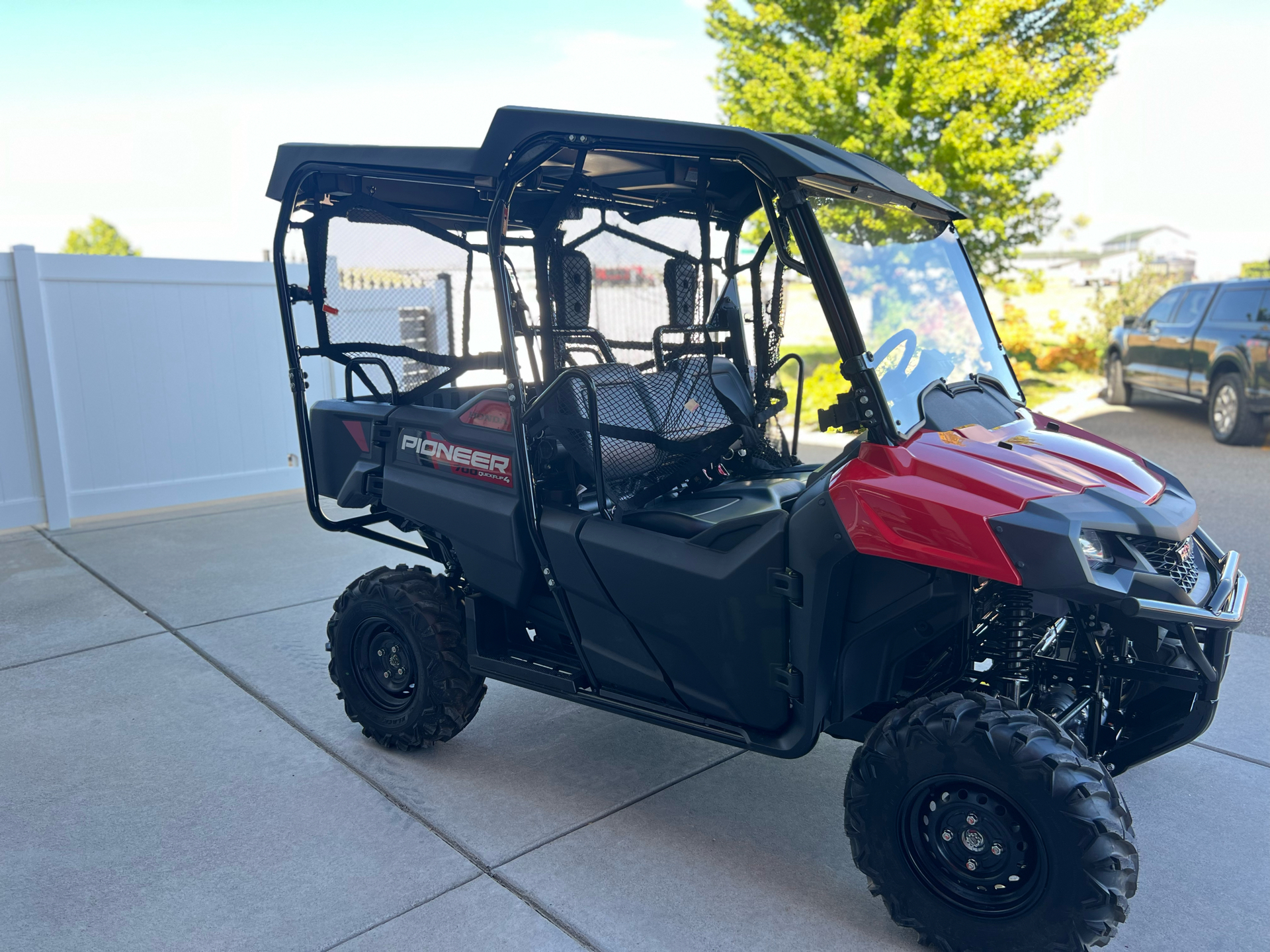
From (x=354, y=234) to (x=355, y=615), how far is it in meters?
1.48

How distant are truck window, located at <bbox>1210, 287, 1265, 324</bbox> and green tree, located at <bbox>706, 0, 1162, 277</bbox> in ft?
8.87

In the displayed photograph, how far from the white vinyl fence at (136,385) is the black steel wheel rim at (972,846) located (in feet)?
17.6

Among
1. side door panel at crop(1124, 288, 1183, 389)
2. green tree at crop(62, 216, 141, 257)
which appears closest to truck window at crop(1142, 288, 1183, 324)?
side door panel at crop(1124, 288, 1183, 389)

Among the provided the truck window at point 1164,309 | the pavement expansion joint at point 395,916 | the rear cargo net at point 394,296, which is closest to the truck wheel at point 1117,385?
the truck window at point 1164,309

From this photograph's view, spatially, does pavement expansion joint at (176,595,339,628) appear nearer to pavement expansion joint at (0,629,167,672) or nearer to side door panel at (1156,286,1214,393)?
pavement expansion joint at (0,629,167,672)

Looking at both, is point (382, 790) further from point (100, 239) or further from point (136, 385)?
point (100, 239)

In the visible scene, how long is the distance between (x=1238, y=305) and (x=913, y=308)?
8806 mm

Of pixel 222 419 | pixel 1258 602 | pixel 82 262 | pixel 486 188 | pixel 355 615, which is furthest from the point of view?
pixel 222 419

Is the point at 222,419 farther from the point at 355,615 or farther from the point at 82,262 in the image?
the point at 355,615

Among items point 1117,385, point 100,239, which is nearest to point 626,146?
point 1117,385

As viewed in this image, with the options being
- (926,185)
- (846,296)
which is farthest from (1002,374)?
(926,185)

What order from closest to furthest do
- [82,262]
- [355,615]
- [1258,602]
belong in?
[355,615], [1258,602], [82,262]

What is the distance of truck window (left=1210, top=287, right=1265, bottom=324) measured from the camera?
9703 mm

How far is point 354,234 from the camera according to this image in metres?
3.87
